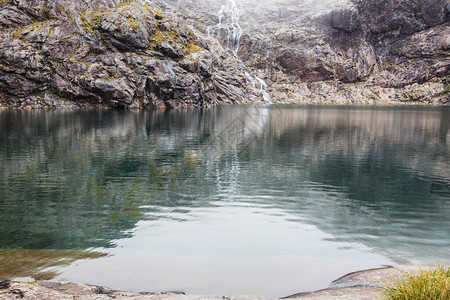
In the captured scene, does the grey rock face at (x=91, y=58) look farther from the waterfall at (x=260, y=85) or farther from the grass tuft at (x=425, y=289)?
the grass tuft at (x=425, y=289)

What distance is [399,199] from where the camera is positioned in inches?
826

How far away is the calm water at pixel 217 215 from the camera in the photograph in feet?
37.9

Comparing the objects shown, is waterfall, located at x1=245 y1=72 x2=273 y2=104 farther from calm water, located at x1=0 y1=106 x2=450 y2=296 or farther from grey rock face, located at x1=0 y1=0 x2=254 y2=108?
calm water, located at x1=0 y1=106 x2=450 y2=296

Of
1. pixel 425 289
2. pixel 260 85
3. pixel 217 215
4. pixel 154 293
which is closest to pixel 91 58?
pixel 217 215

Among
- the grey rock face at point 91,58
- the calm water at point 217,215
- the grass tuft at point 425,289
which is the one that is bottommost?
the calm water at point 217,215

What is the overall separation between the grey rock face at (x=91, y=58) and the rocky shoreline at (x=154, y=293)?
107069mm

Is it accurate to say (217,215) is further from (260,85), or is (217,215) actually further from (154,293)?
(260,85)

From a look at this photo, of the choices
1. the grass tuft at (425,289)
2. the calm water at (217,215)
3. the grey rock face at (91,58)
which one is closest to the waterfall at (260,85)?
the grey rock face at (91,58)

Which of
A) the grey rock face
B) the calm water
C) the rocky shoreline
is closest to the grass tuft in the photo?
the rocky shoreline

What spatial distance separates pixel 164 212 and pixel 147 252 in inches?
199

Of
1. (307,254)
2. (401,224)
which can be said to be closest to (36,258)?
(307,254)

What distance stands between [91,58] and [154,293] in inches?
4552

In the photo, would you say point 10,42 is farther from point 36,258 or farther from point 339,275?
point 339,275

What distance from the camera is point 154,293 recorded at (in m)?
9.43
